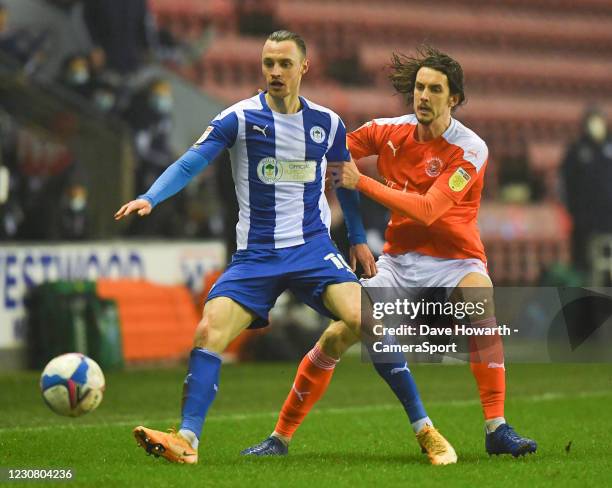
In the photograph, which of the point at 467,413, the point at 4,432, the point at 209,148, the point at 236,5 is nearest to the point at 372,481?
the point at 209,148

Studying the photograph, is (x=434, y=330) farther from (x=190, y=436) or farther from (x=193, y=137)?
(x=193, y=137)

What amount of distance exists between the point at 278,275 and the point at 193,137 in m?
10.1

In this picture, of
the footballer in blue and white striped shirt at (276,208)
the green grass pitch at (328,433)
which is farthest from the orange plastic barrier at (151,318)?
the footballer in blue and white striped shirt at (276,208)

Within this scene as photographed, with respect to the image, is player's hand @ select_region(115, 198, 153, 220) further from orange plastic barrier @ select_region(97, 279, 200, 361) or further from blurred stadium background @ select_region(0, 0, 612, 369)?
orange plastic barrier @ select_region(97, 279, 200, 361)

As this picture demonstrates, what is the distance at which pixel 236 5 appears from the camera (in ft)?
60.0

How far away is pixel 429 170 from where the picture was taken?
6.47 m

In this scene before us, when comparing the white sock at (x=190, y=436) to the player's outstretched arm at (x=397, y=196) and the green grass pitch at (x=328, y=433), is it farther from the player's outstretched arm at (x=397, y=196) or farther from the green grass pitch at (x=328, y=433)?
the player's outstretched arm at (x=397, y=196)

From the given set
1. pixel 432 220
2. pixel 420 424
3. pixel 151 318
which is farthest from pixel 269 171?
pixel 151 318

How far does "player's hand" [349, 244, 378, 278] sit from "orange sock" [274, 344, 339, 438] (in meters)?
0.42

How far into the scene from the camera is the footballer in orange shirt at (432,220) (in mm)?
6266

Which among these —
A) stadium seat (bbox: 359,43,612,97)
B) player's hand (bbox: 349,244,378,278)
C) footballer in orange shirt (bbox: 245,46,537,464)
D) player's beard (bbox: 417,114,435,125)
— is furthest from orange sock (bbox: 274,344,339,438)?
stadium seat (bbox: 359,43,612,97)

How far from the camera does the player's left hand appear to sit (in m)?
6.07

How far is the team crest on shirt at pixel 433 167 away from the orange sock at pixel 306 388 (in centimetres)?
98

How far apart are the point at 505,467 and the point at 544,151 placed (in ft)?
50.4
